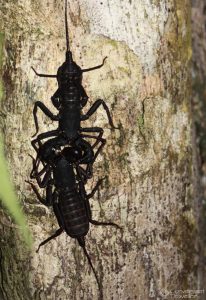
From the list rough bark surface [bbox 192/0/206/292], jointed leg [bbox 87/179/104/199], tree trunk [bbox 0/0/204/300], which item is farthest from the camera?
rough bark surface [bbox 192/0/206/292]

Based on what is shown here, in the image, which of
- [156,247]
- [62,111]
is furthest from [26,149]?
[156,247]

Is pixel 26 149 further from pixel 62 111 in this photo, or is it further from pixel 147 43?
pixel 147 43

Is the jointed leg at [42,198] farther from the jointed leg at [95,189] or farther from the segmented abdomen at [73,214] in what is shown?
the jointed leg at [95,189]

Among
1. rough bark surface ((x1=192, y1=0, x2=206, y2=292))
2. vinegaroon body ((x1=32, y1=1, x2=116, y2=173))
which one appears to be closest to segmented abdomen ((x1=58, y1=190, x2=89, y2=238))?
vinegaroon body ((x1=32, y1=1, x2=116, y2=173))


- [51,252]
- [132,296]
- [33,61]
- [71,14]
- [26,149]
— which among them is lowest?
[132,296]

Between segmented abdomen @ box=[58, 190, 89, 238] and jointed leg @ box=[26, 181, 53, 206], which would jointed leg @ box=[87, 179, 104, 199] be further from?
jointed leg @ box=[26, 181, 53, 206]

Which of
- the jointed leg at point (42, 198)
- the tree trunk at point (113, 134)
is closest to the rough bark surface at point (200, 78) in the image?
the tree trunk at point (113, 134)

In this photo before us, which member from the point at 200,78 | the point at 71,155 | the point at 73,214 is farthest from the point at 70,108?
the point at 200,78
